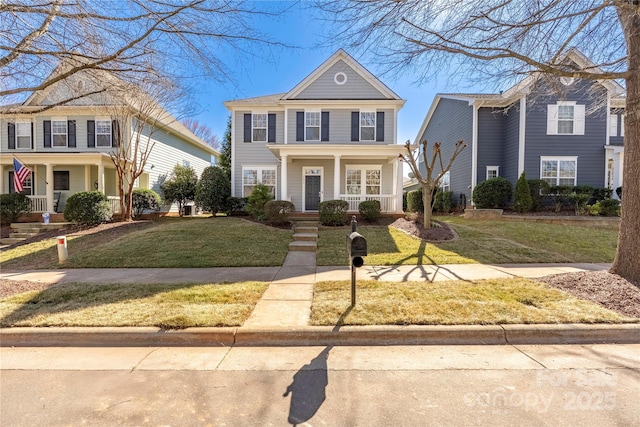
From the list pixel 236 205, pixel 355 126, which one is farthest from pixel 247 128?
pixel 355 126

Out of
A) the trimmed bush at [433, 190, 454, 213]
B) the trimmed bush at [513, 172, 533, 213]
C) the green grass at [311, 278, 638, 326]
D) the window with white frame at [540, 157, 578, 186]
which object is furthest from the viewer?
the trimmed bush at [433, 190, 454, 213]

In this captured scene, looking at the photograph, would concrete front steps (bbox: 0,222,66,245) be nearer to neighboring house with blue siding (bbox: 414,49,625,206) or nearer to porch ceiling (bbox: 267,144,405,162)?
porch ceiling (bbox: 267,144,405,162)

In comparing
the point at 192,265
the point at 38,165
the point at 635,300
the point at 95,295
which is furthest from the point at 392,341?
the point at 38,165

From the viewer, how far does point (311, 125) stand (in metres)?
16.2

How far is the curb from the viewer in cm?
377

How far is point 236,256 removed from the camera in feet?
27.1

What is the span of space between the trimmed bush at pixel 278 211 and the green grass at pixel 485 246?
1579 mm

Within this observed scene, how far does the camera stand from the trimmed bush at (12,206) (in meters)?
14.1

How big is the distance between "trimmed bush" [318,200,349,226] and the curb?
847cm

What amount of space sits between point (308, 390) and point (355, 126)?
575 inches

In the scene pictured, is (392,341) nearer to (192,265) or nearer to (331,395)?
(331,395)

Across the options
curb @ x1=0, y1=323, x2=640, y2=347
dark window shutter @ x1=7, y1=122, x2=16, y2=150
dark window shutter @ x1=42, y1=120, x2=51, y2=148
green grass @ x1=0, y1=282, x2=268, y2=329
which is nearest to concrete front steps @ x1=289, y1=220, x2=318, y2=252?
green grass @ x1=0, y1=282, x2=268, y2=329

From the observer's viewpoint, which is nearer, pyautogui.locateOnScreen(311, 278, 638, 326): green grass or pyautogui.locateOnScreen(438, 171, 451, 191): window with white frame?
pyautogui.locateOnScreen(311, 278, 638, 326): green grass

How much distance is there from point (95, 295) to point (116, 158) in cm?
1187
